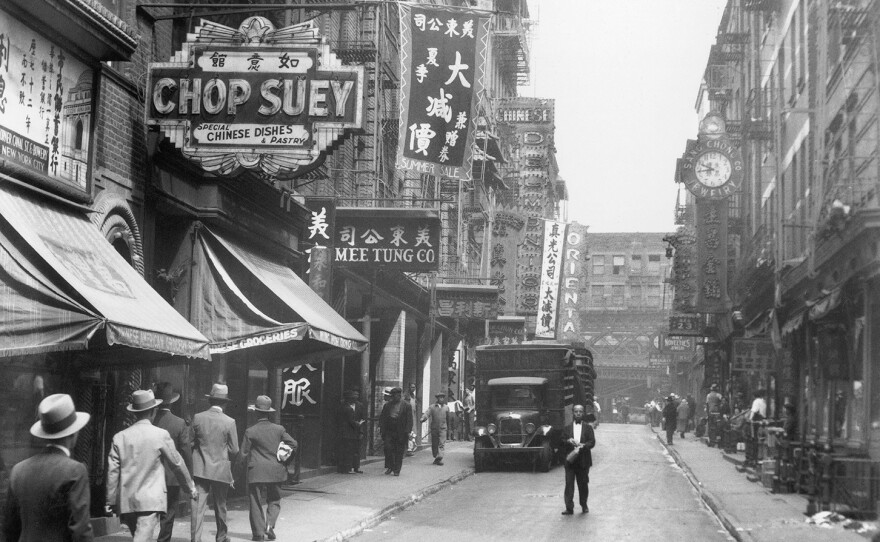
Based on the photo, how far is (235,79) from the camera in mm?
16594

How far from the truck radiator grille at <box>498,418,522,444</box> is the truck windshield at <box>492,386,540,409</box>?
2.82 ft

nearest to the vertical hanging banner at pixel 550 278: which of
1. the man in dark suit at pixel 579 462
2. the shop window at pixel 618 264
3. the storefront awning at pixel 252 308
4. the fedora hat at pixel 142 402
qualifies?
the storefront awning at pixel 252 308

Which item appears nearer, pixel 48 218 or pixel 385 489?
pixel 48 218

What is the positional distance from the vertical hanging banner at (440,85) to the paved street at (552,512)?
6.34 meters

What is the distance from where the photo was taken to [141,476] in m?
11.1

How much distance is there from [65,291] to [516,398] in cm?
2039

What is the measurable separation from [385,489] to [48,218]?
37.4 ft

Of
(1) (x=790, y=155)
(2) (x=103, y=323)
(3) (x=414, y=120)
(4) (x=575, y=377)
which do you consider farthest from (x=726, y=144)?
(2) (x=103, y=323)

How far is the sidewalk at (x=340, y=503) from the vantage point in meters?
15.5

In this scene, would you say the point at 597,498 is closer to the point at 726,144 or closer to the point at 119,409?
the point at 119,409

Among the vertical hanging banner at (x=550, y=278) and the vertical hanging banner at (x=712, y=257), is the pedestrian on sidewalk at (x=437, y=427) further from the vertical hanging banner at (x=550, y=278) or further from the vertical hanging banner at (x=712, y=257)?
the vertical hanging banner at (x=550, y=278)

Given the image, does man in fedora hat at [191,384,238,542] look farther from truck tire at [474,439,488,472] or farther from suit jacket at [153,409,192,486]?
truck tire at [474,439,488,472]

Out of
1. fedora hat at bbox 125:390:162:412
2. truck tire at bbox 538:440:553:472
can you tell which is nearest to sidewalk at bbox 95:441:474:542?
truck tire at bbox 538:440:553:472

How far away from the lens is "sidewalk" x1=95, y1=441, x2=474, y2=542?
51.0ft
